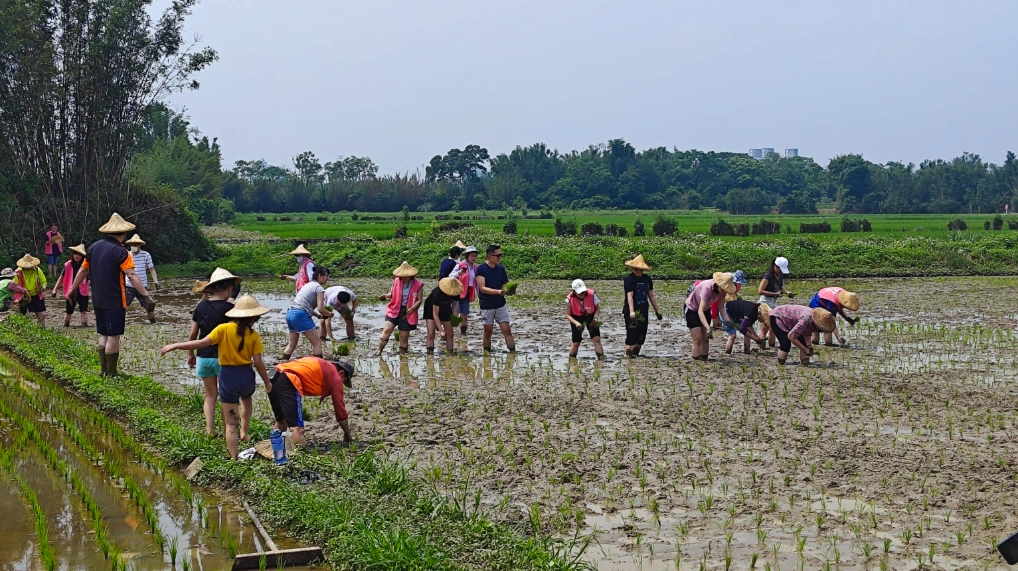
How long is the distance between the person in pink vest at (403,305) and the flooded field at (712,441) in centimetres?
35

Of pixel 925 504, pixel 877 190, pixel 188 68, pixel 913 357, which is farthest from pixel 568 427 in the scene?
pixel 877 190

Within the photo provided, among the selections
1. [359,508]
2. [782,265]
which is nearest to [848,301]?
[782,265]

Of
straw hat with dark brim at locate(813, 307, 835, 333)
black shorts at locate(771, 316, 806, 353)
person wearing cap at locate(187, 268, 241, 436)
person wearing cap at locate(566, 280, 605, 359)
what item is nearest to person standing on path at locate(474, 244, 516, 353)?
person wearing cap at locate(566, 280, 605, 359)

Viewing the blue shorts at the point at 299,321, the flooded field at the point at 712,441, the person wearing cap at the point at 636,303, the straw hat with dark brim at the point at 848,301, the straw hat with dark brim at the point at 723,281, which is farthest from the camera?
the straw hat with dark brim at the point at 848,301

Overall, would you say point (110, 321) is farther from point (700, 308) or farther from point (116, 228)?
point (700, 308)

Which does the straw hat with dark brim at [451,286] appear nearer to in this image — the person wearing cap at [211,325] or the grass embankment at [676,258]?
the person wearing cap at [211,325]

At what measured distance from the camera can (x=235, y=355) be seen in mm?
7309

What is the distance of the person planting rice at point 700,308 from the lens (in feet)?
41.0

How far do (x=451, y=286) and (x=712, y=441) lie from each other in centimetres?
569

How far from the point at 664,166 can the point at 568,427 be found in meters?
112

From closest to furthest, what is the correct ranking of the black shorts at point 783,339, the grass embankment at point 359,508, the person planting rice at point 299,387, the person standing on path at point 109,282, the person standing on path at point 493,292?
the grass embankment at point 359,508, the person planting rice at point 299,387, the person standing on path at point 109,282, the black shorts at point 783,339, the person standing on path at point 493,292

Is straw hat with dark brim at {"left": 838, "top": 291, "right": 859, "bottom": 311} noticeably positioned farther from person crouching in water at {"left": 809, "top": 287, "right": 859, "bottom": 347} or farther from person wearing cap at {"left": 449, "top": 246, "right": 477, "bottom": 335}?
person wearing cap at {"left": 449, "top": 246, "right": 477, "bottom": 335}

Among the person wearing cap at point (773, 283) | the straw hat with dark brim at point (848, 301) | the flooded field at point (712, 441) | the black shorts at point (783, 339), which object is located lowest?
the flooded field at point (712, 441)

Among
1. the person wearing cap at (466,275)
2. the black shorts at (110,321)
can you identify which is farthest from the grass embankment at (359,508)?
the person wearing cap at (466,275)
